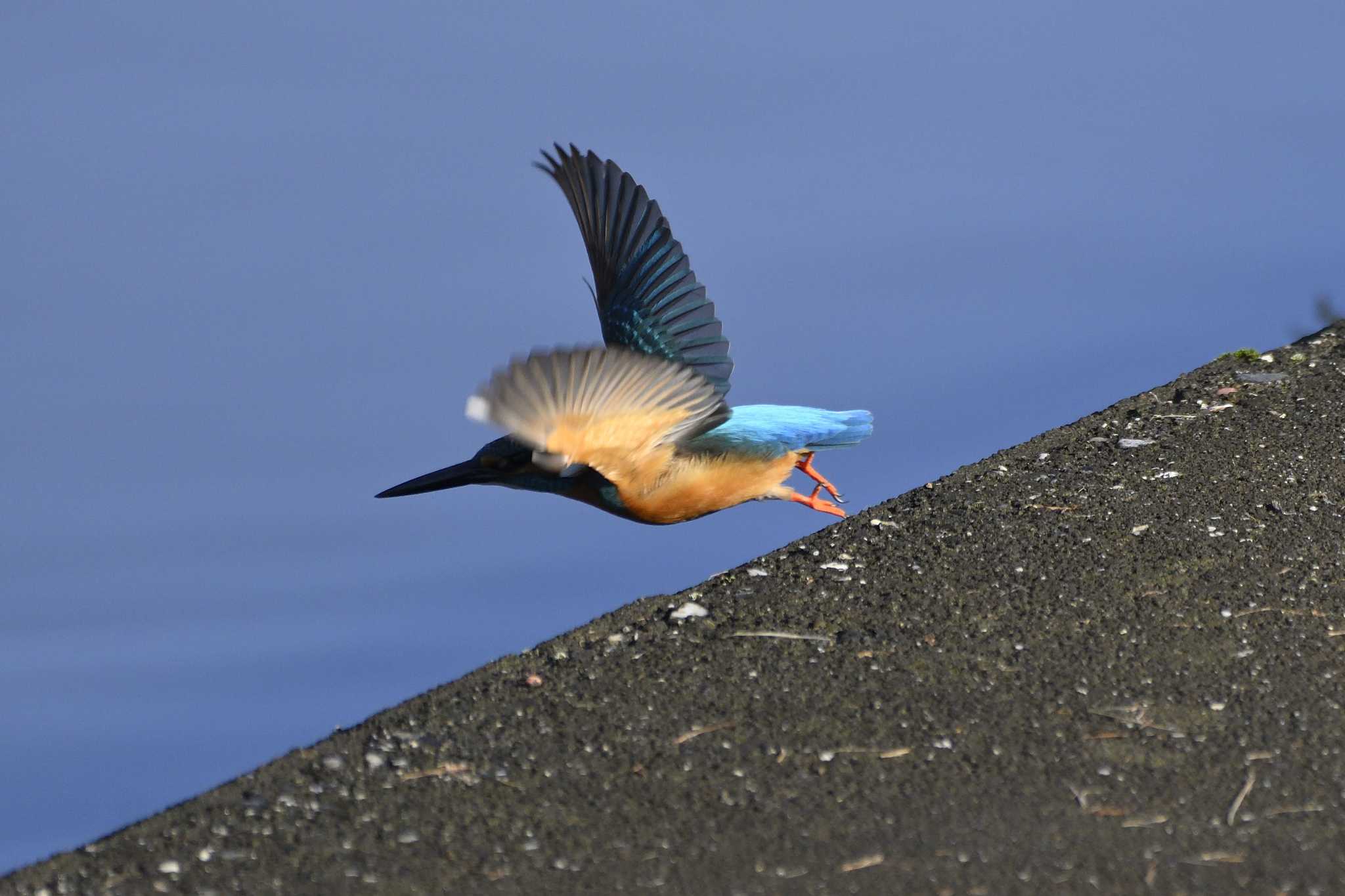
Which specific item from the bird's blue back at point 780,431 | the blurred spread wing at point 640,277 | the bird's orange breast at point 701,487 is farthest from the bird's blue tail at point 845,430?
the blurred spread wing at point 640,277

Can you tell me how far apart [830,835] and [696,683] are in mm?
1052

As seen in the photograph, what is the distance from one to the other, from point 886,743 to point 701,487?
4.51ft

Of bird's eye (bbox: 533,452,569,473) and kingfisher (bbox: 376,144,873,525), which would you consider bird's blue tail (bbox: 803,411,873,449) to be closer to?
kingfisher (bbox: 376,144,873,525)

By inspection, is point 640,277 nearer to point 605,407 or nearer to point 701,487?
point 701,487

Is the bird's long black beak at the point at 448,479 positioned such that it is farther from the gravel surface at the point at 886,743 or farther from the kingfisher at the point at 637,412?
the gravel surface at the point at 886,743

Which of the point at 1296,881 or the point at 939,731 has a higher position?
the point at 939,731

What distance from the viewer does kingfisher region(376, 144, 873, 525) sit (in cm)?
444

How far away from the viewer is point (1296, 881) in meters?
3.42

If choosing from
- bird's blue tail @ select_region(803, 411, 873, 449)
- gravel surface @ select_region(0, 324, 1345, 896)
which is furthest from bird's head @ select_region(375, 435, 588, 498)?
bird's blue tail @ select_region(803, 411, 873, 449)

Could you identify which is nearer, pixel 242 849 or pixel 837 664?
pixel 242 849

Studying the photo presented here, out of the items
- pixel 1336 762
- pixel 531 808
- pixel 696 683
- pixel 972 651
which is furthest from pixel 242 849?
pixel 1336 762

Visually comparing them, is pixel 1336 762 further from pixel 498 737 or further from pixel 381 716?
pixel 381 716

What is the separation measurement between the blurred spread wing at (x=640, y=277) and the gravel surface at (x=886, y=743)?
0.97 meters

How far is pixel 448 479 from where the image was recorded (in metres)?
5.18
